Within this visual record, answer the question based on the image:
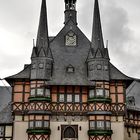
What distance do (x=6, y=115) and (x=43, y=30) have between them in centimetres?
1419

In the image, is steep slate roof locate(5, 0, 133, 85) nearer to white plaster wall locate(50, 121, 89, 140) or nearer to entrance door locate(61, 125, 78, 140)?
white plaster wall locate(50, 121, 89, 140)

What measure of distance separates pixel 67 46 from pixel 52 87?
26.7 ft

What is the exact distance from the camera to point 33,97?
64000 mm

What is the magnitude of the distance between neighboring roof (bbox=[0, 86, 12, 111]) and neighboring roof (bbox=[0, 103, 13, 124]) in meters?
5.01

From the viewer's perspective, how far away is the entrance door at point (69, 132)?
210 ft

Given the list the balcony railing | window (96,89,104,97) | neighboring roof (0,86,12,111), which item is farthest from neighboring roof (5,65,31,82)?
window (96,89,104,97)

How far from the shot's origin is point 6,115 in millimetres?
67438

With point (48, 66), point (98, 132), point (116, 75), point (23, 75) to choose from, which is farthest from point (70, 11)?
point (98, 132)

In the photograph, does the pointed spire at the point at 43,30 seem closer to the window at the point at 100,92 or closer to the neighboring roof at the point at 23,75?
the neighboring roof at the point at 23,75

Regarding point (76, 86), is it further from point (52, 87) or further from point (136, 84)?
point (136, 84)

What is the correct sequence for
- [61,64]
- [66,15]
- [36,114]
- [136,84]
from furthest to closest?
[136,84] < [66,15] < [61,64] < [36,114]

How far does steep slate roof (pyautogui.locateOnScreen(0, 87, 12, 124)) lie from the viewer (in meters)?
66.8

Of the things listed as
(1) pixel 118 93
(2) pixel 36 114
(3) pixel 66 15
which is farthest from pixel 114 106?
(3) pixel 66 15

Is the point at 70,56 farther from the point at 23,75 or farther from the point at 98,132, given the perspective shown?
the point at 98,132
